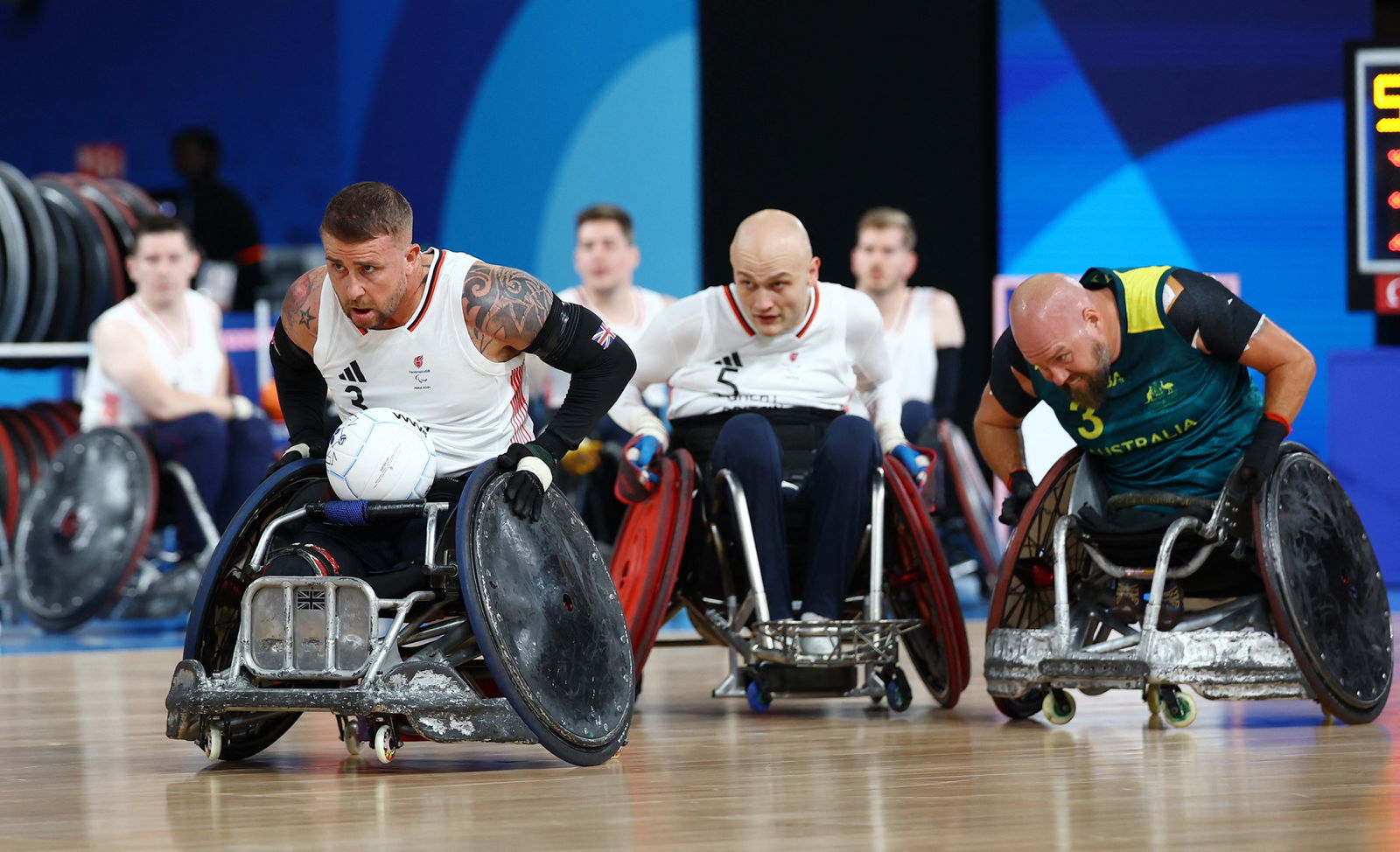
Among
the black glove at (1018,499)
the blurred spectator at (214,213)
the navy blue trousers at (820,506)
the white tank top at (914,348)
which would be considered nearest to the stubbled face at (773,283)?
the navy blue trousers at (820,506)

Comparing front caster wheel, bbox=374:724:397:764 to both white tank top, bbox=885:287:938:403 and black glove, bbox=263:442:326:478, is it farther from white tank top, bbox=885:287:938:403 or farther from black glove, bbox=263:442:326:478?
white tank top, bbox=885:287:938:403

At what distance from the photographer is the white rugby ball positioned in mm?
3625

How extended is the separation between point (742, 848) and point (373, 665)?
98 centimetres

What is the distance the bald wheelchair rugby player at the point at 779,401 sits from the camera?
4488 mm

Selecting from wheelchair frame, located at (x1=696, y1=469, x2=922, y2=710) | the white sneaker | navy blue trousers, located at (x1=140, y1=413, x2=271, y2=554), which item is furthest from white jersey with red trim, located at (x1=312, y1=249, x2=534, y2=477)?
navy blue trousers, located at (x1=140, y1=413, x2=271, y2=554)

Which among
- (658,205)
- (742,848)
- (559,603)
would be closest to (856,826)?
(742,848)

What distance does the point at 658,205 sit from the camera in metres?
9.98

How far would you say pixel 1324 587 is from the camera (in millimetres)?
4059

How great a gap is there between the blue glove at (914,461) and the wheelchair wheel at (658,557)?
537mm

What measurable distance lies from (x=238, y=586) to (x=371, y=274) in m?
0.65

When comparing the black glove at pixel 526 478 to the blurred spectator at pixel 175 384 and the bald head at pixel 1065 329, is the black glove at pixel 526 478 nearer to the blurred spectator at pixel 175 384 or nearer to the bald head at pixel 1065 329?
the bald head at pixel 1065 329

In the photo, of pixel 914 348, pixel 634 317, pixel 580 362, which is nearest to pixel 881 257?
pixel 914 348

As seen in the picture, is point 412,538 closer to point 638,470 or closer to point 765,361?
point 638,470

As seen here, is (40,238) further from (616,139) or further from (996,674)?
(996,674)
